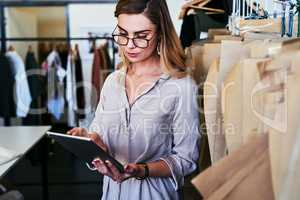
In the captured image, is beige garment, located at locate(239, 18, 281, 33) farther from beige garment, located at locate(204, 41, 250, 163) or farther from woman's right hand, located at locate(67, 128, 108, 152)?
woman's right hand, located at locate(67, 128, 108, 152)

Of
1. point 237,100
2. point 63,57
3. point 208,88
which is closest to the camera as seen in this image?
point 237,100

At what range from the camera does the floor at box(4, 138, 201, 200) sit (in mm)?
3098

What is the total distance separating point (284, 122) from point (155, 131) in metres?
0.66

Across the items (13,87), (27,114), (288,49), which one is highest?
(288,49)

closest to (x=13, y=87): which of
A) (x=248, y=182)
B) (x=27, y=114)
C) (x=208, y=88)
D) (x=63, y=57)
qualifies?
(x=27, y=114)

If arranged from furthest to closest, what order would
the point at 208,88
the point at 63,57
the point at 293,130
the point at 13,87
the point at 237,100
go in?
the point at 63,57
the point at 13,87
the point at 208,88
the point at 237,100
the point at 293,130

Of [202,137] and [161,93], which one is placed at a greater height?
[161,93]

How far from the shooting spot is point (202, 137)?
44.5 inches

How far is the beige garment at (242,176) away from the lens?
57cm

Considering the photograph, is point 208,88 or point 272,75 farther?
point 208,88

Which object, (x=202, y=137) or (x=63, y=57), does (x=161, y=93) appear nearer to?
(x=202, y=137)

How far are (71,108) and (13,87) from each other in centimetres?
62

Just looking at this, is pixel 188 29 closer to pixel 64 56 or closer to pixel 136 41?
pixel 136 41

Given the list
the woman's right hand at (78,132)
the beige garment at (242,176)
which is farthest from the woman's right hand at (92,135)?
the beige garment at (242,176)
